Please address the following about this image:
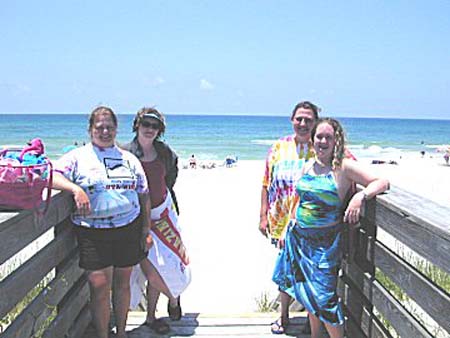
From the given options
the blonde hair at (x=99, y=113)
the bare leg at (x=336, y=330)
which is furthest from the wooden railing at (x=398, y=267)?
the blonde hair at (x=99, y=113)

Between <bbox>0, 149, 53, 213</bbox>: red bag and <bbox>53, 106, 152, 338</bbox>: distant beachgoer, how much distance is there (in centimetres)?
55

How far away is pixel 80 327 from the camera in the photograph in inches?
142

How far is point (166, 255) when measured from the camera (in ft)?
12.8

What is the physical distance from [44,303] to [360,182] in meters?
1.92

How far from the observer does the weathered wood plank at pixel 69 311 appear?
9.89ft

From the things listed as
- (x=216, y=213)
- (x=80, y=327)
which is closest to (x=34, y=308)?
(x=80, y=327)

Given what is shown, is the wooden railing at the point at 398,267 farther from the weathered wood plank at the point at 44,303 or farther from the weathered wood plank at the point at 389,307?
the weathered wood plank at the point at 44,303

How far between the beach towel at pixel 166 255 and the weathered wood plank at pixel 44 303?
1.73 ft

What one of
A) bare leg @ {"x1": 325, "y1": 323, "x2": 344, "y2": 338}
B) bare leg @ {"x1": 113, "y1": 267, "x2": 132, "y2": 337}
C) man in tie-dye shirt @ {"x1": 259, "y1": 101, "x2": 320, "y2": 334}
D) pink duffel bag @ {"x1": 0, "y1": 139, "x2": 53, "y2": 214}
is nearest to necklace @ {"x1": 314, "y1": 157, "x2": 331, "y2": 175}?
man in tie-dye shirt @ {"x1": 259, "y1": 101, "x2": 320, "y2": 334}

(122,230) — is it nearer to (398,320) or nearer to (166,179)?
(166,179)

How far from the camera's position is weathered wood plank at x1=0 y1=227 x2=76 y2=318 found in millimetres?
2324

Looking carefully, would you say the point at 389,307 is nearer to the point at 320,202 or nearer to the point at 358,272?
the point at 358,272

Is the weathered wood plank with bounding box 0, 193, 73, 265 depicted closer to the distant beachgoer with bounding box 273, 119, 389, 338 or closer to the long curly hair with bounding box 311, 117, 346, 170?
the distant beachgoer with bounding box 273, 119, 389, 338

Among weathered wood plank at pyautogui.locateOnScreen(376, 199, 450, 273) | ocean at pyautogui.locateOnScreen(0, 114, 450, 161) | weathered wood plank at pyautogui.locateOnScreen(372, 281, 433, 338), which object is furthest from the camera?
ocean at pyautogui.locateOnScreen(0, 114, 450, 161)
